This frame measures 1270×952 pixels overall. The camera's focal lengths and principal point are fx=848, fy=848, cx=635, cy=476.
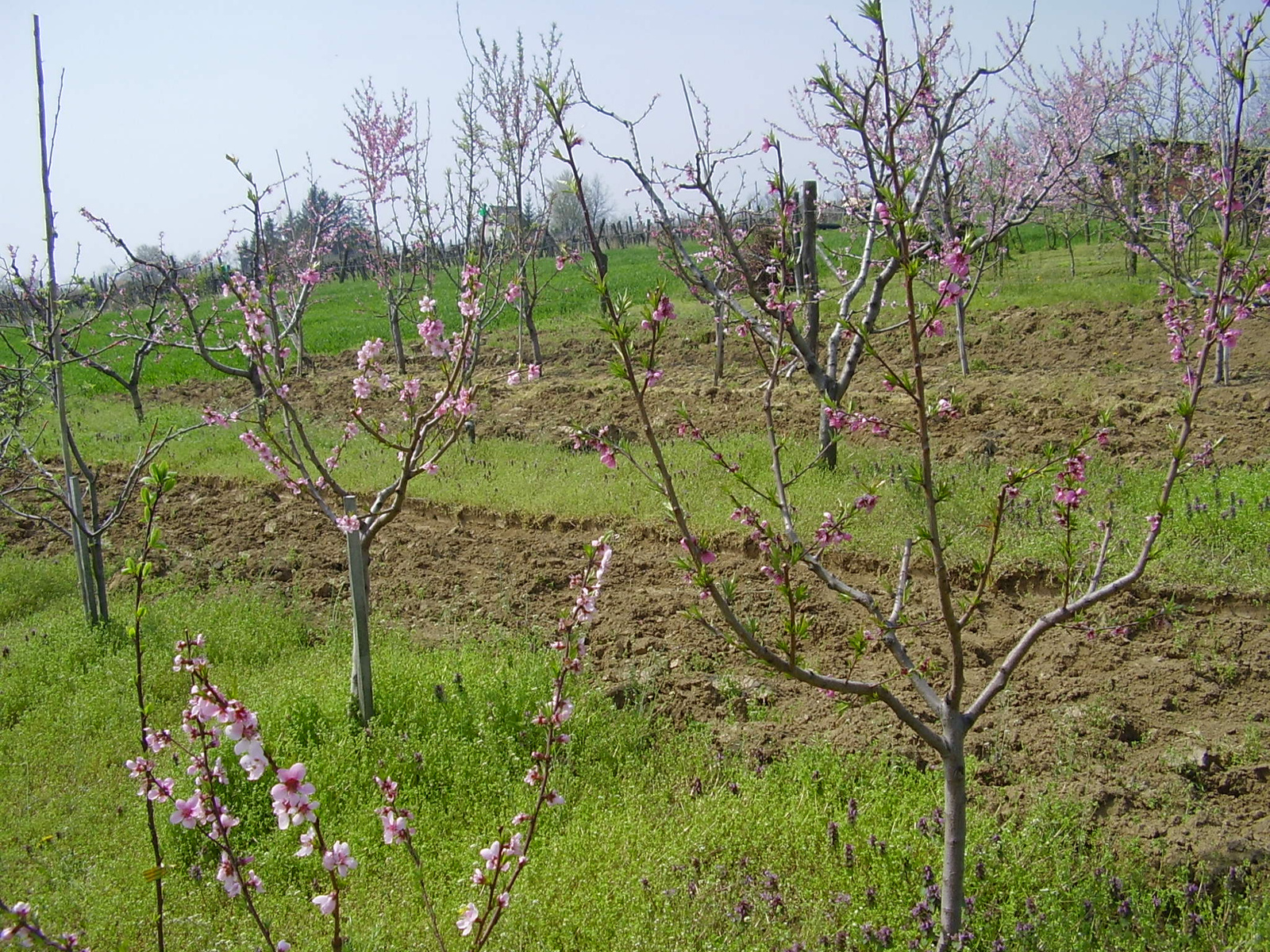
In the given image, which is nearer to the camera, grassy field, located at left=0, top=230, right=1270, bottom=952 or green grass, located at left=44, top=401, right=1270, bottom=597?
grassy field, located at left=0, top=230, right=1270, bottom=952

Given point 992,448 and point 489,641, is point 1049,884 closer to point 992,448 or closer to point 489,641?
point 489,641

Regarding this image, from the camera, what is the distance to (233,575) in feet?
22.1

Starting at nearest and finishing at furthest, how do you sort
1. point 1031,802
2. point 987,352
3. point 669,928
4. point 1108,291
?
point 669,928 → point 1031,802 → point 987,352 → point 1108,291

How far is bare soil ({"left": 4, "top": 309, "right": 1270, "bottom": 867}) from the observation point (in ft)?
11.8

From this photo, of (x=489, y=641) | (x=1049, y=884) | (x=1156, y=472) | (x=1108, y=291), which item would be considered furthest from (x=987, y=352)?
(x=1049, y=884)

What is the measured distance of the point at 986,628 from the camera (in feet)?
16.4

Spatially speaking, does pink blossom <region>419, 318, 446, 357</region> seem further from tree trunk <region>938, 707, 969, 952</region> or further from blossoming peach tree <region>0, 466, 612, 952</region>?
tree trunk <region>938, 707, 969, 952</region>

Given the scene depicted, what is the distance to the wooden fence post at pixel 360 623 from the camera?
4254 millimetres

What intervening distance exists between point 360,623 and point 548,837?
144 centimetres

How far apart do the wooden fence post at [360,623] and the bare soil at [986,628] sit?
1145 mm

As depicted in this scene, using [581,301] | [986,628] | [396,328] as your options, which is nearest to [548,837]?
[986,628]

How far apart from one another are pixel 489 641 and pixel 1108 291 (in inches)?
551

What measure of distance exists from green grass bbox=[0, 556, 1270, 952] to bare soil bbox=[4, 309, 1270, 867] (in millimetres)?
263

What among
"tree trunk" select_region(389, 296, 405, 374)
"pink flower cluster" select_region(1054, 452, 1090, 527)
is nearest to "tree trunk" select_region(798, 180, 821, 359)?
"pink flower cluster" select_region(1054, 452, 1090, 527)
